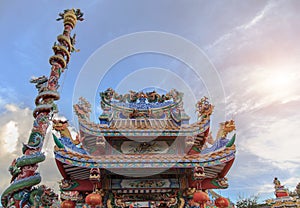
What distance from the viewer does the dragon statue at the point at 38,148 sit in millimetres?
8836

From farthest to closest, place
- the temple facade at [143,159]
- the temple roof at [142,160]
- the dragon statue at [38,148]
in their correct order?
the dragon statue at [38,148] → the temple facade at [143,159] → the temple roof at [142,160]

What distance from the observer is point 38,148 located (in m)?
10.1

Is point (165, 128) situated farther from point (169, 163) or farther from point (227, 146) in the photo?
point (227, 146)

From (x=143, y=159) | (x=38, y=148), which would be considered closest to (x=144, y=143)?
(x=143, y=159)

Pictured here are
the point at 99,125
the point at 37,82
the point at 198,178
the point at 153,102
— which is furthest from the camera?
the point at 37,82

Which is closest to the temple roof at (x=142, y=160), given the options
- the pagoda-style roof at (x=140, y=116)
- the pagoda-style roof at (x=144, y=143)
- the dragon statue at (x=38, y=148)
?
the pagoda-style roof at (x=144, y=143)

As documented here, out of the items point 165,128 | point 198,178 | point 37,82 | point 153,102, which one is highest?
point 37,82

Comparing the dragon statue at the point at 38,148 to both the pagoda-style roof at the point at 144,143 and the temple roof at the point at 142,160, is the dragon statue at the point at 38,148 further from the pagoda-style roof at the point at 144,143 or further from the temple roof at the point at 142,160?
the temple roof at the point at 142,160

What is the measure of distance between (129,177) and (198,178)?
2.76 m

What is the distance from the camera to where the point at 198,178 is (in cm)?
778

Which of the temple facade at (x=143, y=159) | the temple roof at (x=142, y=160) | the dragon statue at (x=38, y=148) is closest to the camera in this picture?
the temple roof at (x=142, y=160)

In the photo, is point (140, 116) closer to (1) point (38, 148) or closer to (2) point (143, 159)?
(2) point (143, 159)

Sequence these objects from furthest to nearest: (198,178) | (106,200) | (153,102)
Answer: (153,102), (106,200), (198,178)

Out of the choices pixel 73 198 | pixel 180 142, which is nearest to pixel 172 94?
pixel 180 142
